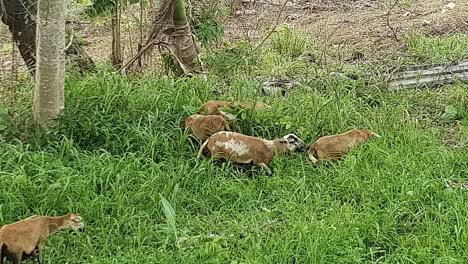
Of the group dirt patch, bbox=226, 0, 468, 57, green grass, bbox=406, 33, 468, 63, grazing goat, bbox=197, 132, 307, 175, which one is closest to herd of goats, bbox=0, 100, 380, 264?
grazing goat, bbox=197, 132, 307, 175

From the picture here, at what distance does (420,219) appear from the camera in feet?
11.0

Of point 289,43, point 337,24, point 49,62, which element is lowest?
point 337,24

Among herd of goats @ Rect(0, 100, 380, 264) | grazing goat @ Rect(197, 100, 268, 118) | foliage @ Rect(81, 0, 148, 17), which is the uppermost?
foliage @ Rect(81, 0, 148, 17)

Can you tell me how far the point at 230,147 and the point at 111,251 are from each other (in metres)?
1.12

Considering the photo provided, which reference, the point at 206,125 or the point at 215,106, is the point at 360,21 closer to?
the point at 215,106

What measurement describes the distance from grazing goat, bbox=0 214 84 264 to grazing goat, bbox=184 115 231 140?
141cm

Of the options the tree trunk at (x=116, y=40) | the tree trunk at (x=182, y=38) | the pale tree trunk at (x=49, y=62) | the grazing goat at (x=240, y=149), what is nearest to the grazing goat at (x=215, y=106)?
the grazing goat at (x=240, y=149)

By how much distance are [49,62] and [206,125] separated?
110 centimetres

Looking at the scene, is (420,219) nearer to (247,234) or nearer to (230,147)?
(247,234)

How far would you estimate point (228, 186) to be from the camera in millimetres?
A: 3758

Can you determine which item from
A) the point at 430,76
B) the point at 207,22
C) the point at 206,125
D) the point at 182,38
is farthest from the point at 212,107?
the point at 430,76

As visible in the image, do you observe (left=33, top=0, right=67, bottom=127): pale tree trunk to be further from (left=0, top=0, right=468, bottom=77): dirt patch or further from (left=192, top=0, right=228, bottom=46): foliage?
(left=192, top=0, right=228, bottom=46): foliage

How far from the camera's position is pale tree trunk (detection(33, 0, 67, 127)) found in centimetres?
405

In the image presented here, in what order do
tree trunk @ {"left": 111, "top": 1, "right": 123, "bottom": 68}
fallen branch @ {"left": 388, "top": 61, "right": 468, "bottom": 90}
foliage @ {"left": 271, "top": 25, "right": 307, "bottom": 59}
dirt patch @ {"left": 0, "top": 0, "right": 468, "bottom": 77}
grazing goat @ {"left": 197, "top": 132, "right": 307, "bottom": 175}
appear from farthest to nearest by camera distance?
foliage @ {"left": 271, "top": 25, "right": 307, "bottom": 59} < dirt patch @ {"left": 0, "top": 0, "right": 468, "bottom": 77} < tree trunk @ {"left": 111, "top": 1, "right": 123, "bottom": 68} < fallen branch @ {"left": 388, "top": 61, "right": 468, "bottom": 90} < grazing goat @ {"left": 197, "top": 132, "right": 307, "bottom": 175}
